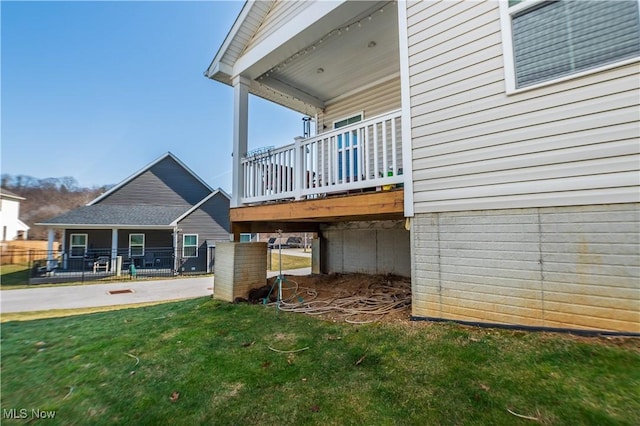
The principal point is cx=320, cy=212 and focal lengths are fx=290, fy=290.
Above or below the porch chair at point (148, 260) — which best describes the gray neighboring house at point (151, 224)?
above

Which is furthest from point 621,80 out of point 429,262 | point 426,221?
point 429,262

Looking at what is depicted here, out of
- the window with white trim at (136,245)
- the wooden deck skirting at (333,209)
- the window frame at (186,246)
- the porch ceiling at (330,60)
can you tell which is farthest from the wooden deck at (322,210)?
the window with white trim at (136,245)

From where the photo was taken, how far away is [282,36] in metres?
5.05

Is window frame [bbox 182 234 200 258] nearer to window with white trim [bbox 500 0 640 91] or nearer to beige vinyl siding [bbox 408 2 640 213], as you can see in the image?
beige vinyl siding [bbox 408 2 640 213]

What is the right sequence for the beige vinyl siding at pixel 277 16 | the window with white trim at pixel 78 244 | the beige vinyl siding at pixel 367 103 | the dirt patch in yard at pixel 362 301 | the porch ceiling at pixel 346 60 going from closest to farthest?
the dirt patch in yard at pixel 362 301
the porch ceiling at pixel 346 60
the beige vinyl siding at pixel 277 16
the beige vinyl siding at pixel 367 103
the window with white trim at pixel 78 244

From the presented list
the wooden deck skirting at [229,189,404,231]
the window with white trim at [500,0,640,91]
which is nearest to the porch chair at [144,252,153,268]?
the wooden deck skirting at [229,189,404,231]

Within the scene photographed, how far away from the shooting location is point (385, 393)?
7.36 ft

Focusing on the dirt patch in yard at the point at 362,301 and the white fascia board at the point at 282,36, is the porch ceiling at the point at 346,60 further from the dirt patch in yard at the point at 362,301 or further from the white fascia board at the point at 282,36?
the dirt patch in yard at the point at 362,301

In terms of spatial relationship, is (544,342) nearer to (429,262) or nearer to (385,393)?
(429,262)

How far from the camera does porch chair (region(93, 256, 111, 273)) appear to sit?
14969mm

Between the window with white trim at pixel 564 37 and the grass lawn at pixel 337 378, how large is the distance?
245 cm

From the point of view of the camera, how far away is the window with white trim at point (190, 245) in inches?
677

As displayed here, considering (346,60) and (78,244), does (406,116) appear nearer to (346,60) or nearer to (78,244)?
(346,60)

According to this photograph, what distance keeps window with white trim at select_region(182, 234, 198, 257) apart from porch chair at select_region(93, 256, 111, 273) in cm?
365
